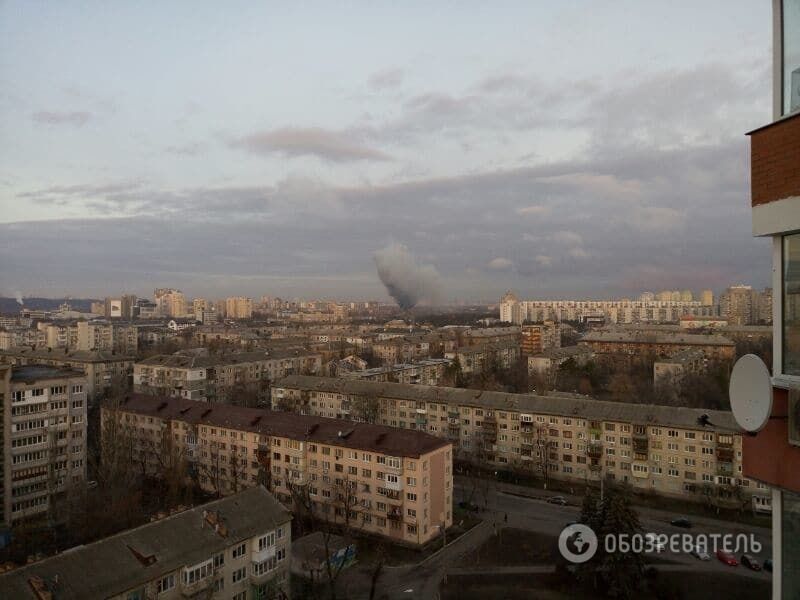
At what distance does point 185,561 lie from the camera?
536cm

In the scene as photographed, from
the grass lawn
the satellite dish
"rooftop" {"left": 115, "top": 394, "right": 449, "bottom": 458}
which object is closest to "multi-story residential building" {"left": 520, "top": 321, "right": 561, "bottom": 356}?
"rooftop" {"left": 115, "top": 394, "right": 449, "bottom": 458}

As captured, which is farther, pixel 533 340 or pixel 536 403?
pixel 533 340

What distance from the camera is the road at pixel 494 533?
6.90 meters

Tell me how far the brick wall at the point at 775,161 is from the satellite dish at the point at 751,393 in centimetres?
41

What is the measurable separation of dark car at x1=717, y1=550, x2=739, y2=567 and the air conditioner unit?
24.3 ft

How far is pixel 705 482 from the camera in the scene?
9.66 meters

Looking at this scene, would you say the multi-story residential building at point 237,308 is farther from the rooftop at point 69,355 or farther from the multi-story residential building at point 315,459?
the multi-story residential building at point 315,459

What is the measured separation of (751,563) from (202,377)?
48.7 ft

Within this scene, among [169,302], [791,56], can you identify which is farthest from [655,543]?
[169,302]

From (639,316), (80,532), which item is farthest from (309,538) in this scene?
(639,316)

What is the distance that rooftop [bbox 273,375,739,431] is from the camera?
1013 centimetres

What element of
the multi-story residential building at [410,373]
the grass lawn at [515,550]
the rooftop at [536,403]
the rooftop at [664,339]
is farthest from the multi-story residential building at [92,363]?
the rooftop at [664,339]

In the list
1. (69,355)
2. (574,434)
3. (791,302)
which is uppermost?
(791,302)

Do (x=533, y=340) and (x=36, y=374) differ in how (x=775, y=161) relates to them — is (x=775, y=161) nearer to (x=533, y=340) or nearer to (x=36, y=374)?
(x=36, y=374)
